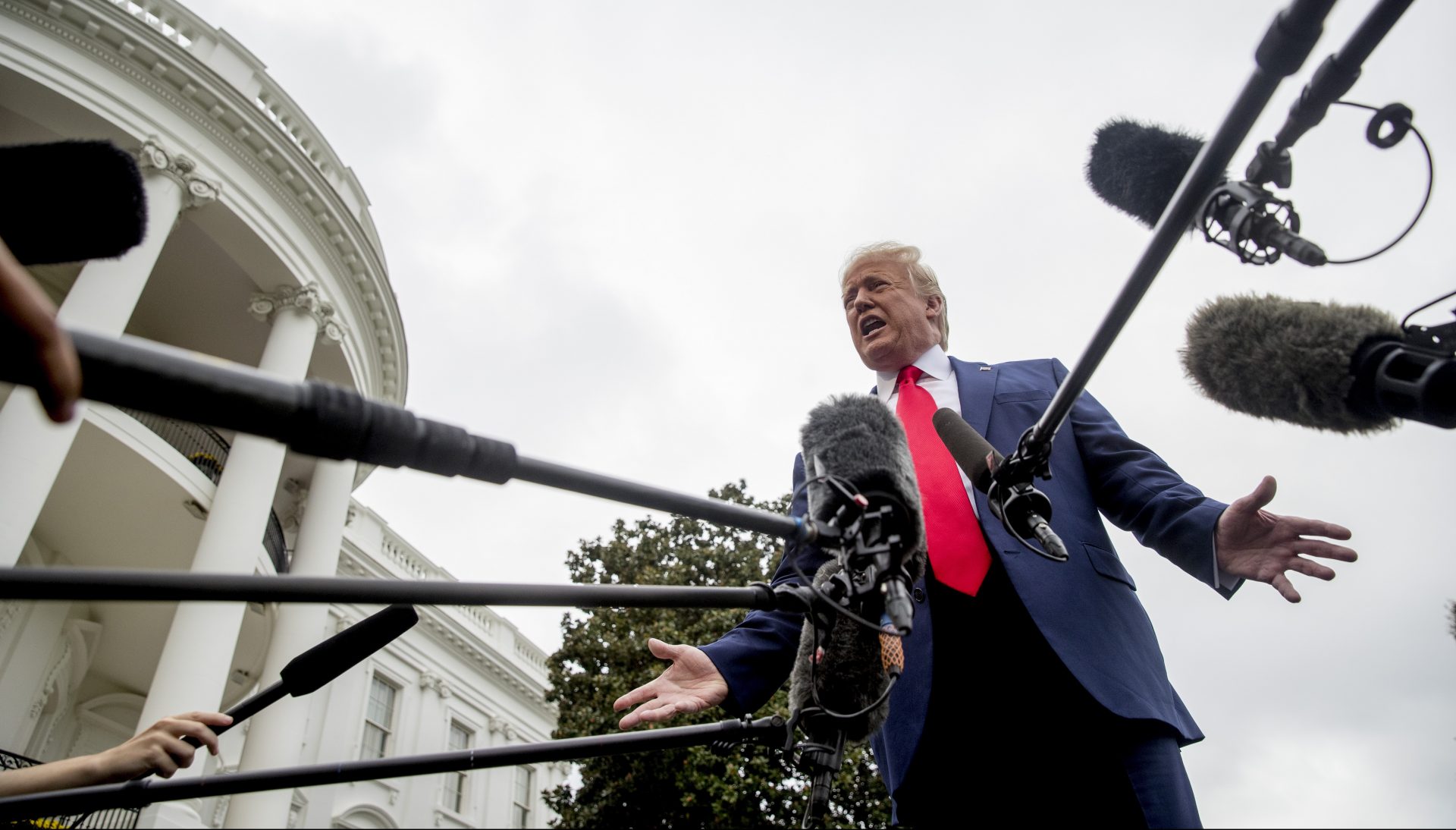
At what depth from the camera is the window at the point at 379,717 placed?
19.5 metres

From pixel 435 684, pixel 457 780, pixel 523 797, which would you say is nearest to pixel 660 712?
pixel 435 684

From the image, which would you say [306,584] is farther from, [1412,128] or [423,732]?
[423,732]

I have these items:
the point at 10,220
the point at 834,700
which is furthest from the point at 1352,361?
the point at 10,220

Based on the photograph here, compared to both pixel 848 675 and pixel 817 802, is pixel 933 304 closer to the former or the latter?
pixel 848 675

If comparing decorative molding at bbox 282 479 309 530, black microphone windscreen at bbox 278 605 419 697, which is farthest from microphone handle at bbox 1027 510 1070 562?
decorative molding at bbox 282 479 309 530

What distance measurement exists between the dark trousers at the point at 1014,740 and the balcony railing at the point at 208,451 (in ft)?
42.9

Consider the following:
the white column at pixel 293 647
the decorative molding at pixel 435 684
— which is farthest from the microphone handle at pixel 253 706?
the decorative molding at pixel 435 684

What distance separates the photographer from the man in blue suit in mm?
1964

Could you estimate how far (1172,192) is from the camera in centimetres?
175

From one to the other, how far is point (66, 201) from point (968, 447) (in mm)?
2007

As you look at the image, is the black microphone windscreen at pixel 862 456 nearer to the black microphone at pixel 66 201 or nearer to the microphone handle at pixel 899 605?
the microphone handle at pixel 899 605

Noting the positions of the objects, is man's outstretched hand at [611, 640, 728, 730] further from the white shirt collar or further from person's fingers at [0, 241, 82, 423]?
person's fingers at [0, 241, 82, 423]

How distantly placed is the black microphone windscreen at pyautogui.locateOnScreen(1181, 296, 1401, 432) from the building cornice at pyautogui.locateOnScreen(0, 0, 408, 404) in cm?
1342

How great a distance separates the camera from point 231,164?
1227 cm
